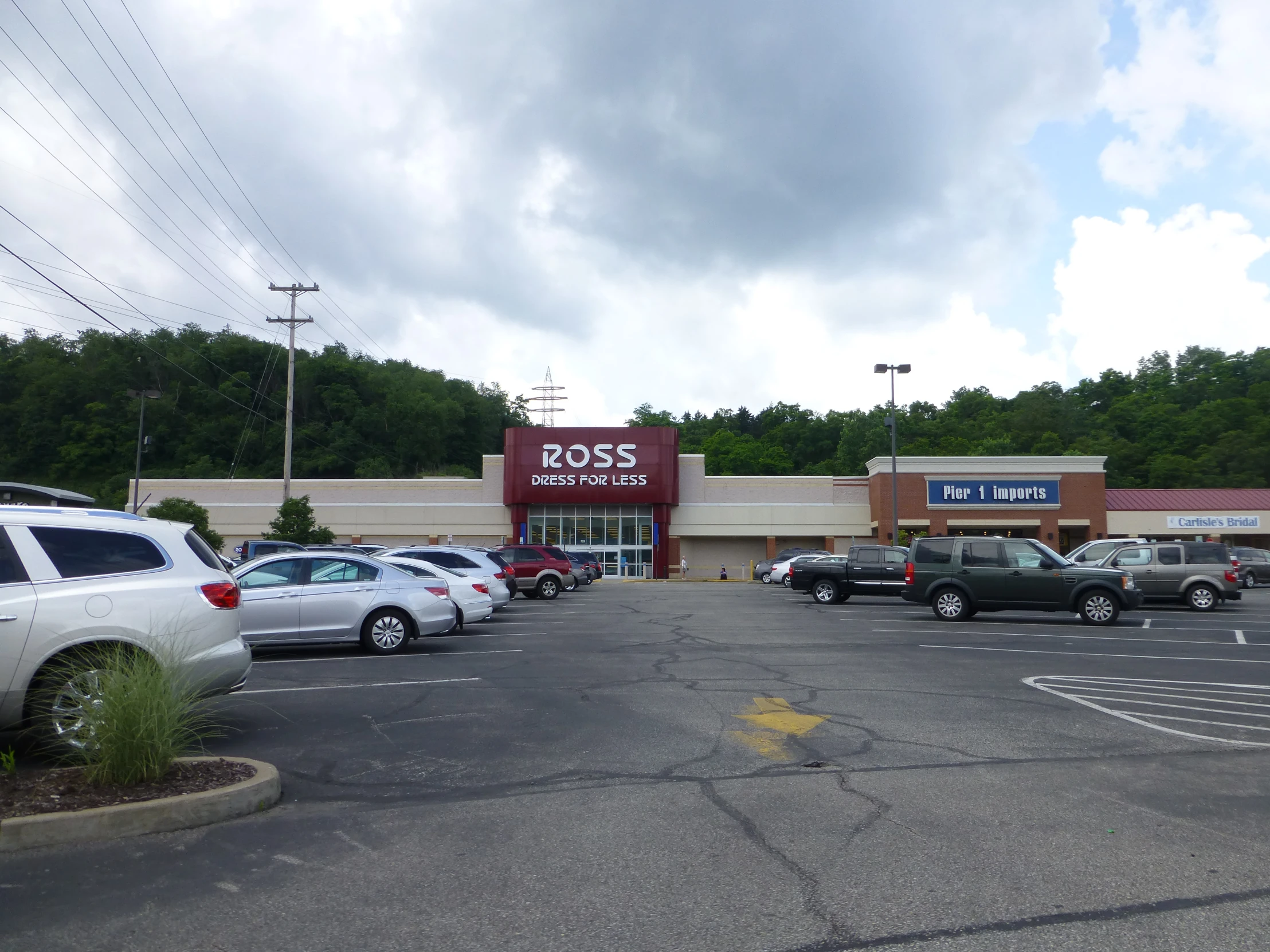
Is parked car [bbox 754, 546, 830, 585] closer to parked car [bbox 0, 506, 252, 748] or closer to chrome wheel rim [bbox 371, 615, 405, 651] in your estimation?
chrome wheel rim [bbox 371, 615, 405, 651]

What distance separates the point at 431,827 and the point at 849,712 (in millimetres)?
5159

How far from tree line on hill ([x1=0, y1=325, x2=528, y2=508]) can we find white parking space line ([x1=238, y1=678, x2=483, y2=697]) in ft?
209

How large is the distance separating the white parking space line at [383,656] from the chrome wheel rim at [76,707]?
5860 mm

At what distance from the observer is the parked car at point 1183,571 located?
956 inches

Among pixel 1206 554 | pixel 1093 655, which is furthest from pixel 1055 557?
pixel 1206 554

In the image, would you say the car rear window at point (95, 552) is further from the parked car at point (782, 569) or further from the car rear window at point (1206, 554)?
the parked car at point (782, 569)

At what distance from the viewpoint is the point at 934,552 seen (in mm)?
21250

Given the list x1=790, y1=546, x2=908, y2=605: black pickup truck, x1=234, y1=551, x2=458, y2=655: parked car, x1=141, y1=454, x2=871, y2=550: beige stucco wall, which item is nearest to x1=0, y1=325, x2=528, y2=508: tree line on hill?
x1=141, y1=454, x2=871, y2=550: beige stucco wall

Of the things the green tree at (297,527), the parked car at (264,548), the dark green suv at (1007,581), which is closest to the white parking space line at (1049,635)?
the dark green suv at (1007,581)

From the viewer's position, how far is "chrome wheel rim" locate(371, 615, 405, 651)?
1435 cm

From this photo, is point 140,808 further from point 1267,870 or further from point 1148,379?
point 1148,379

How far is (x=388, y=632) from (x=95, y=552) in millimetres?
7000

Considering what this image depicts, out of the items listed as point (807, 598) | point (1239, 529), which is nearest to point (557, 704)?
point (807, 598)

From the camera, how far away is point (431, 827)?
5.82 m
